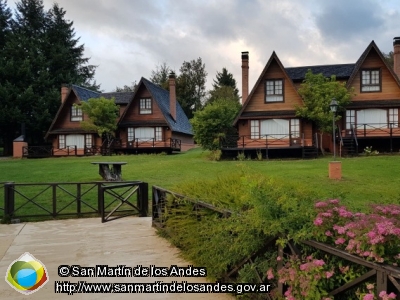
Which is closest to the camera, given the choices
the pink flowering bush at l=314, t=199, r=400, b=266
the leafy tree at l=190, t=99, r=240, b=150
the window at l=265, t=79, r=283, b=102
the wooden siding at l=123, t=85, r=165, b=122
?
the pink flowering bush at l=314, t=199, r=400, b=266

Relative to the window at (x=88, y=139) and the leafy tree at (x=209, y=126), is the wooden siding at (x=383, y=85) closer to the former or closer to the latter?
the leafy tree at (x=209, y=126)

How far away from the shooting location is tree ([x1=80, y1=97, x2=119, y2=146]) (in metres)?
32.5

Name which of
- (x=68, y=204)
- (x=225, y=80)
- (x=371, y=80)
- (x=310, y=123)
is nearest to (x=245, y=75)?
(x=310, y=123)

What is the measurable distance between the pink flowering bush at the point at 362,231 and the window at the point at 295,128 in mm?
23889

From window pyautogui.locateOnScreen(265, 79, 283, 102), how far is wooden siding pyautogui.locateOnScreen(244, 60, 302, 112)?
0.71 ft

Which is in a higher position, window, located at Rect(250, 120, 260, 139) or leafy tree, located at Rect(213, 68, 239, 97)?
leafy tree, located at Rect(213, 68, 239, 97)

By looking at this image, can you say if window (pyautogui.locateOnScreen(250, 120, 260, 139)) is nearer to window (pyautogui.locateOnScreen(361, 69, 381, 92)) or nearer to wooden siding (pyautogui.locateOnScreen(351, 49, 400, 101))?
wooden siding (pyautogui.locateOnScreen(351, 49, 400, 101))

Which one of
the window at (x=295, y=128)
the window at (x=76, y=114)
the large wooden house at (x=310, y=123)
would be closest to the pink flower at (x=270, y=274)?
the large wooden house at (x=310, y=123)

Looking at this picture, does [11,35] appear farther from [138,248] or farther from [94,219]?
[138,248]

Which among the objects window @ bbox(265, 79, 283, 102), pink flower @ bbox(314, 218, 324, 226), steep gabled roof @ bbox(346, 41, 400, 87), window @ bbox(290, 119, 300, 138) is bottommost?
pink flower @ bbox(314, 218, 324, 226)

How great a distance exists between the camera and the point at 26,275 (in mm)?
5473

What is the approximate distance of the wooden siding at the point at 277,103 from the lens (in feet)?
89.4

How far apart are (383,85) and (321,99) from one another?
16.7 feet

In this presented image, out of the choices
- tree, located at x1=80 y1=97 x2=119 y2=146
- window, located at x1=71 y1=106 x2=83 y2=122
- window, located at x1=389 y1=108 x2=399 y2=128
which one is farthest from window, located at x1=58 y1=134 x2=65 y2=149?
window, located at x1=389 y1=108 x2=399 y2=128
